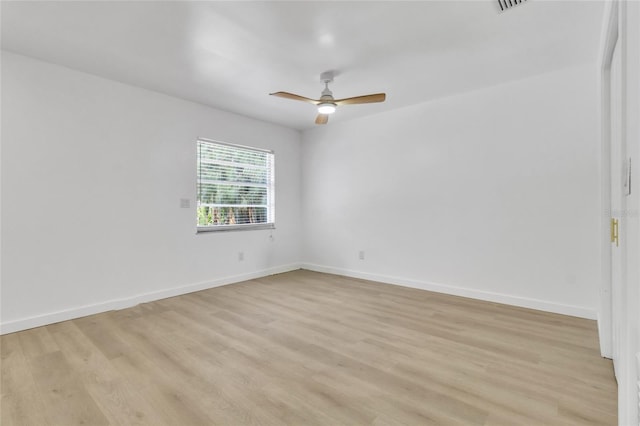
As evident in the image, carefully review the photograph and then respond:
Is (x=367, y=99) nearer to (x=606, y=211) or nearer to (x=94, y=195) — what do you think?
(x=606, y=211)

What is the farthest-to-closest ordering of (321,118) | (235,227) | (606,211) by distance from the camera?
(235,227)
(321,118)
(606,211)

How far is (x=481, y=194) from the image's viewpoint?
3781 millimetres

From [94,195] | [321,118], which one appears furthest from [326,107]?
[94,195]

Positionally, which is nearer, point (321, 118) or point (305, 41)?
point (305, 41)

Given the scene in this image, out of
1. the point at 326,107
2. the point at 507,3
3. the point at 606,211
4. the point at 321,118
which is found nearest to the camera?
the point at 507,3

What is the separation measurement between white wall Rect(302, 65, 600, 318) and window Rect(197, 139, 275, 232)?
1.06 m

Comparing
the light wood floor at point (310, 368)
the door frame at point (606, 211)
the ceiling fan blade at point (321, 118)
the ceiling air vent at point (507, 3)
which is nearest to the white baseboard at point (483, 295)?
the light wood floor at point (310, 368)

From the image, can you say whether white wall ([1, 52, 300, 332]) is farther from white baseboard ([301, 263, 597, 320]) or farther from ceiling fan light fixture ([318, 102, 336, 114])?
white baseboard ([301, 263, 597, 320])

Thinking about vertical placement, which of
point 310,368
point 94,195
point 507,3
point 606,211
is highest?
point 507,3

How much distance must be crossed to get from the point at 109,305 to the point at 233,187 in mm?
2160

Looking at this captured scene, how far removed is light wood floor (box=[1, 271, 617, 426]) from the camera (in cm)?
170

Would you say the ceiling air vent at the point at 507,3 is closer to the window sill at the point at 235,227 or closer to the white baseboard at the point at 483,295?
the white baseboard at the point at 483,295

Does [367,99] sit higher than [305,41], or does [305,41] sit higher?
[305,41]

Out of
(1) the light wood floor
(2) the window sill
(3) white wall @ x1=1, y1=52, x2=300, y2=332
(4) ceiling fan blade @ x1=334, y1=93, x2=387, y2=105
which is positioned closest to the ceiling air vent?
(4) ceiling fan blade @ x1=334, y1=93, x2=387, y2=105
